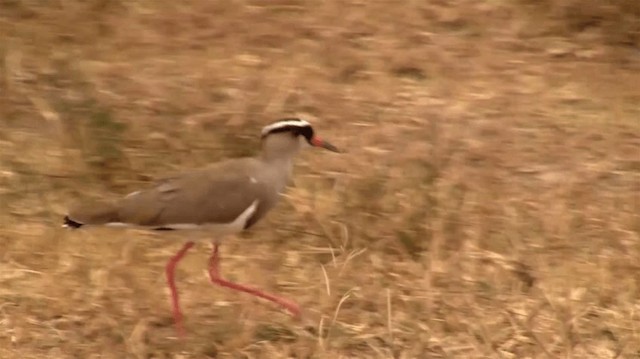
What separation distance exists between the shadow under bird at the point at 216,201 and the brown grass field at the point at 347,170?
101mm

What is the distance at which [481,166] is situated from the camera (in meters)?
4.57

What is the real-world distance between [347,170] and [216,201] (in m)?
1.15

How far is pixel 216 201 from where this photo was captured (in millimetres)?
3408

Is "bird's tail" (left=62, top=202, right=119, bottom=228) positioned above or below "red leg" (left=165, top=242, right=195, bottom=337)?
above

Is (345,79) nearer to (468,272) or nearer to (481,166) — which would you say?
(481,166)

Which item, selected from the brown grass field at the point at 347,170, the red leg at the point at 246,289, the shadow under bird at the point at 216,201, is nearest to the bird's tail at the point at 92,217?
the shadow under bird at the point at 216,201

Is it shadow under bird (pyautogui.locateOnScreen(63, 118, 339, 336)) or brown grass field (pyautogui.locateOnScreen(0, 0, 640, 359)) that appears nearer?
shadow under bird (pyautogui.locateOnScreen(63, 118, 339, 336))

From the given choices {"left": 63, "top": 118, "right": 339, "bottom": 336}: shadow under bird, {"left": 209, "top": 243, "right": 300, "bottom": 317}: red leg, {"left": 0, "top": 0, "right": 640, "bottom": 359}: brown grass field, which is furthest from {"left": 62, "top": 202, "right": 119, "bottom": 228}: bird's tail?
{"left": 209, "top": 243, "right": 300, "bottom": 317}: red leg

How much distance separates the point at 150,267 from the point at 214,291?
→ 0.94 feet

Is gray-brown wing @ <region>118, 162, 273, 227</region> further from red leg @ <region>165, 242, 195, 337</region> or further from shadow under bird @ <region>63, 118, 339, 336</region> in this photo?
red leg @ <region>165, 242, 195, 337</region>

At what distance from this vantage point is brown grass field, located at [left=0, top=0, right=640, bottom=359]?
355 cm

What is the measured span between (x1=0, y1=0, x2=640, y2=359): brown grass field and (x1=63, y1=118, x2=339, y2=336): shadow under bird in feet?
0.33

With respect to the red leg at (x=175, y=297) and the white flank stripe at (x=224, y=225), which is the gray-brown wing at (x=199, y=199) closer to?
the white flank stripe at (x=224, y=225)

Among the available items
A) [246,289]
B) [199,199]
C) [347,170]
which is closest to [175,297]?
[246,289]
